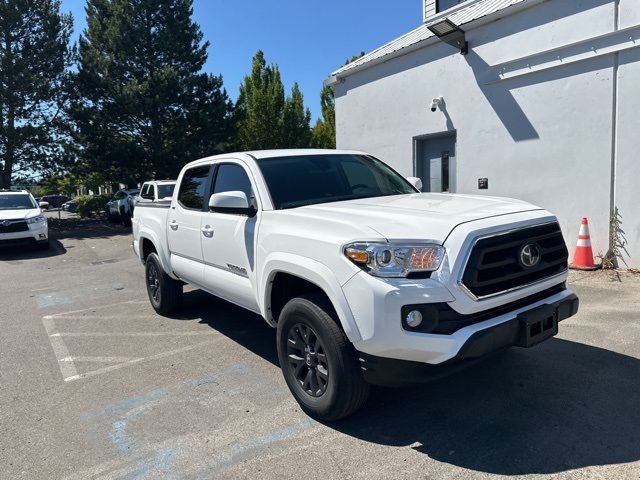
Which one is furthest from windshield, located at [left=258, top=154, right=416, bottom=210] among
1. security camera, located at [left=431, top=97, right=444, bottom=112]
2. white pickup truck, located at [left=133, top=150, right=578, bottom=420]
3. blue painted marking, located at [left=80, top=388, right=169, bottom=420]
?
security camera, located at [left=431, top=97, right=444, bottom=112]

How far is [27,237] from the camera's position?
13.3 metres

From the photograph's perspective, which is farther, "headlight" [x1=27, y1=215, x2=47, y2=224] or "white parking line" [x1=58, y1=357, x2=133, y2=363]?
"headlight" [x1=27, y1=215, x2=47, y2=224]

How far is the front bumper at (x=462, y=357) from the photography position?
9.04ft

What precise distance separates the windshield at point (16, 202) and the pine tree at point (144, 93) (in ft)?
31.5

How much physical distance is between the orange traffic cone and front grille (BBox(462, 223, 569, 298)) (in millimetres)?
4671

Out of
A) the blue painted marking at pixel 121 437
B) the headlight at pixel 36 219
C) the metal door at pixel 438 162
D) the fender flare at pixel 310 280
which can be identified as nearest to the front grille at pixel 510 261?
the fender flare at pixel 310 280

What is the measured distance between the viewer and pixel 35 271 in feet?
35.3

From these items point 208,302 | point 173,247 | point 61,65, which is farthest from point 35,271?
point 61,65

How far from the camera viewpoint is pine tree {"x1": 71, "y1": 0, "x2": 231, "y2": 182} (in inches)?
936

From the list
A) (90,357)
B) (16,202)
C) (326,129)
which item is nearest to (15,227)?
(16,202)

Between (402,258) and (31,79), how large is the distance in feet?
86.0

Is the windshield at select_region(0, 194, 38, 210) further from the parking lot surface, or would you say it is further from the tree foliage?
the tree foliage

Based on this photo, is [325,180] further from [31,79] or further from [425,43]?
[31,79]

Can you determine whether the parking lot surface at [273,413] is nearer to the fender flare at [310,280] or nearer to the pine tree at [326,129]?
the fender flare at [310,280]
